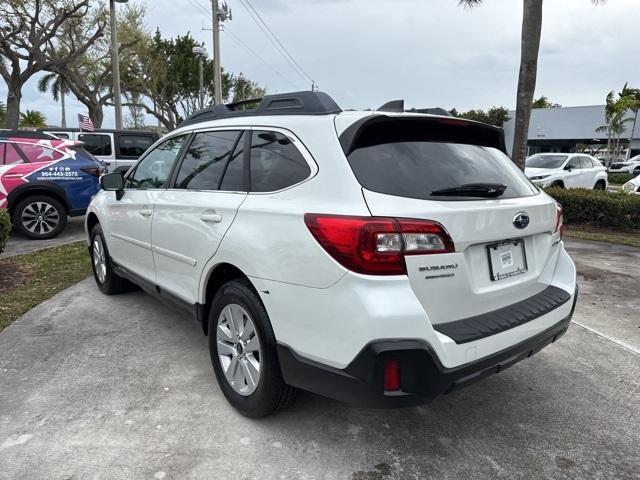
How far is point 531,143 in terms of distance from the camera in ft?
154

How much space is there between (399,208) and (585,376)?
226 centimetres

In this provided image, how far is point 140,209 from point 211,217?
1.31m

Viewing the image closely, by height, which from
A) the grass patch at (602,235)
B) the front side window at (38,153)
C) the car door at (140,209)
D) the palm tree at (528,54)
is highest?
the palm tree at (528,54)

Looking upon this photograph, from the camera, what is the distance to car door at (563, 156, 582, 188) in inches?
576

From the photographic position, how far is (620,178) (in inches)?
1179

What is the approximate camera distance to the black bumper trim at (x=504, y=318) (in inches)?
87.3

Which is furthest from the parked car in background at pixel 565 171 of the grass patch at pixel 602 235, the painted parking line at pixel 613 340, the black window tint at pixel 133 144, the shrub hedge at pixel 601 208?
the painted parking line at pixel 613 340

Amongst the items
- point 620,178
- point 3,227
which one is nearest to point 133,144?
point 3,227

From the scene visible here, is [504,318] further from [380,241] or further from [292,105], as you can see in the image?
[292,105]

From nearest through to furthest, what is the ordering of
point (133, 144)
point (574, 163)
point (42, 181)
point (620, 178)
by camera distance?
1. point (42, 181)
2. point (133, 144)
3. point (574, 163)
4. point (620, 178)

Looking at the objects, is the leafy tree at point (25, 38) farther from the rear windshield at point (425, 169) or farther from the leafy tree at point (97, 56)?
the rear windshield at point (425, 169)

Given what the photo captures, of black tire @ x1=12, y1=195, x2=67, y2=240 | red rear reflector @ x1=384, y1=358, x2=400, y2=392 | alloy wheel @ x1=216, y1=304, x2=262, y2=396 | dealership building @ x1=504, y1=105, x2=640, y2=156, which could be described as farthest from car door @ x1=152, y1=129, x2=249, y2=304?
dealership building @ x1=504, y1=105, x2=640, y2=156

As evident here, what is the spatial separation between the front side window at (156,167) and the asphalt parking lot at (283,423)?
1.29m

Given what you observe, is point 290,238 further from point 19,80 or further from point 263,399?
point 19,80
